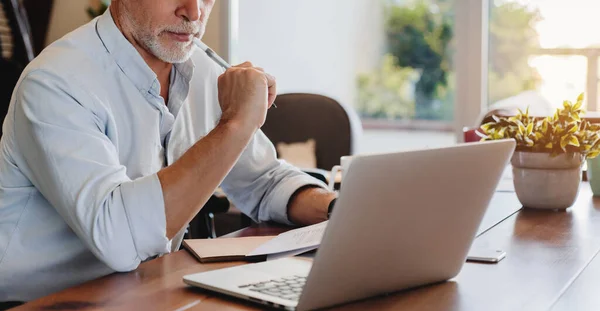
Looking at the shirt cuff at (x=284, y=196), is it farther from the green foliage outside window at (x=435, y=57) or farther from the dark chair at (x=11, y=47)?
the dark chair at (x=11, y=47)

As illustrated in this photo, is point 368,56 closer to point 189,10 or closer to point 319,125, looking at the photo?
point 319,125

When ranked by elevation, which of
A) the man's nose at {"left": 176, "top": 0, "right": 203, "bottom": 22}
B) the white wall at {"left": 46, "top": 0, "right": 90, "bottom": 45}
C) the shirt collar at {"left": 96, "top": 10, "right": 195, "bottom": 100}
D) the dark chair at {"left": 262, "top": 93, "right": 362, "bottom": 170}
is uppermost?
the white wall at {"left": 46, "top": 0, "right": 90, "bottom": 45}

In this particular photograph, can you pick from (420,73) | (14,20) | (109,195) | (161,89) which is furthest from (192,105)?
(420,73)

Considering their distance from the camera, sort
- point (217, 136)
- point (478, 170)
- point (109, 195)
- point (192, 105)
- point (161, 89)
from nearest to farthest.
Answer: point (478, 170) < point (109, 195) < point (217, 136) < point (161, 89) < point (192, 105)

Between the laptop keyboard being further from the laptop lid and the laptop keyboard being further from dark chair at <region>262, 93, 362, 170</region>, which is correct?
dark chair at <region>262, 93, 362, 170</region>

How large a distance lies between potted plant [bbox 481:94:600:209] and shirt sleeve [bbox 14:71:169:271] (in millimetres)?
813

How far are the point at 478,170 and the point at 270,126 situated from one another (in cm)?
258

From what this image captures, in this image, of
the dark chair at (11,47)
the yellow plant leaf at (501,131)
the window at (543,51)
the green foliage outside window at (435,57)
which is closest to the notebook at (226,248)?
the yellow plant leaf at (501,131)

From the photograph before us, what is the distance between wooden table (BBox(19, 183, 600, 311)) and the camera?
3.01 feet

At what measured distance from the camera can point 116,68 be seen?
1.43 meters

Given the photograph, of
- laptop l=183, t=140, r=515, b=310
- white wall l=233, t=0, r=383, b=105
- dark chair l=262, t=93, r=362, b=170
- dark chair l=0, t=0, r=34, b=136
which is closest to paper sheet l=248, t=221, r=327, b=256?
laptop l=183, t=140, r=515, b=310

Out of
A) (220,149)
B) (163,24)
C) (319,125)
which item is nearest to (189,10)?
(163,24)

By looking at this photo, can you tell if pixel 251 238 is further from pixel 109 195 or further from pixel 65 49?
pixel 65 49

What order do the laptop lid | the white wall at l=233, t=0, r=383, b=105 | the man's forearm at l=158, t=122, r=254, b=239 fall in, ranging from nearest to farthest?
the laptop lid → the man's forearm at l=158, t=122, r=254, b=239 → the white wall at l=233, t=0, r=383, b=105
